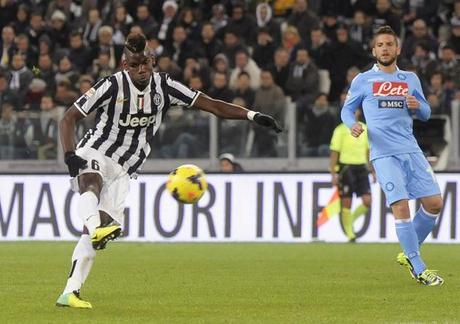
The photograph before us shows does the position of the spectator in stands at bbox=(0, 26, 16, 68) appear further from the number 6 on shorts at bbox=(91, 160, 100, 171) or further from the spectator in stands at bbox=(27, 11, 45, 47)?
the number 6 on shorts at bbox=(91, 160, 100, 171)

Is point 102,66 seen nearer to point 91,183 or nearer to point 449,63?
point 449,63

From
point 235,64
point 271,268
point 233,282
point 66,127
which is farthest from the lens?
point 235,64

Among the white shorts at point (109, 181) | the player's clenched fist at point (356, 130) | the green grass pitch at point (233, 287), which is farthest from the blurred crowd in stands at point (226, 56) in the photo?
the white shorts at point (109, 181)

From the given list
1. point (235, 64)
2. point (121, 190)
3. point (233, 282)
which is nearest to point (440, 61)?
point (235, 64)

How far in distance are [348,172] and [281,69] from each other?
11.2 feet

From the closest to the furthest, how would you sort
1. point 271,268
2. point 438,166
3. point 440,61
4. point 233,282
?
point 233,282 → point 271,268 → point 438,166 → point 440,61

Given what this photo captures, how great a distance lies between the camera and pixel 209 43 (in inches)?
981

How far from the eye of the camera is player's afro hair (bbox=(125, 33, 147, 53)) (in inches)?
408

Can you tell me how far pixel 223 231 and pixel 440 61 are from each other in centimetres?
495

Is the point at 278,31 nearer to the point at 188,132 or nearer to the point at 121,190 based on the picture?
the point at 188,132

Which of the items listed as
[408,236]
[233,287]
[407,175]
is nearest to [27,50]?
[233,287]

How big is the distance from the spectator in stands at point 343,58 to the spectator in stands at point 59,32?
5694 mm

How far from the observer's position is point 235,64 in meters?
24.2

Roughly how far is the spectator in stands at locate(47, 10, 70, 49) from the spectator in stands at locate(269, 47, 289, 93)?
4763 mm
